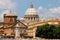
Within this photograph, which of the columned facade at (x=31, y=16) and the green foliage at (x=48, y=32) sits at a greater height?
the columned facade at (x=31, y=16)

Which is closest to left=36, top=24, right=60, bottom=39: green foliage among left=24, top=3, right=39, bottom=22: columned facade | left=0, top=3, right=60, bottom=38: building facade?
left=0, top=3, right=60, bottom=38: building facade

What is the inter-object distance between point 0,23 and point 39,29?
42180 mm

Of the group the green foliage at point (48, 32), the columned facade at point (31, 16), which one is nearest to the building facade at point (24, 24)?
the columned facade at point (31, 16)

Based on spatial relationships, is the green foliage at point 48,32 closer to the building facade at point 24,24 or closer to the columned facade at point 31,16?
the building facade at point 24,24

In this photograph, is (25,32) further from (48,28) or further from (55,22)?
(48,28)

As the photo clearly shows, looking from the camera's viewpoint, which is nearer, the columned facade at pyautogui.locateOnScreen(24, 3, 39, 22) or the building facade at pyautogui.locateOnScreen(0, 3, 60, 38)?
the building facade at pyautogui.locateOnScreen(0, 3, 60, 38)

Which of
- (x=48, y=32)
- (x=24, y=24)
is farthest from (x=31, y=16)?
(x=48, y=32)

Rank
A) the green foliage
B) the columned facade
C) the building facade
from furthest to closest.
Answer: the columned facade
the building facade
the green foliage

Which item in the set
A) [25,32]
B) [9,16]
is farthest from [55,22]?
[9,16]

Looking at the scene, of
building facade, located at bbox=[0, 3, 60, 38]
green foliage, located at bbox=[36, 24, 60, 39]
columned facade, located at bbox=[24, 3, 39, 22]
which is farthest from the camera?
columned facade, located at bbox=[24, 3, 39, 22]

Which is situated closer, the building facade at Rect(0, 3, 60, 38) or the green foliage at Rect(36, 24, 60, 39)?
the green foliage at Rect(36, 24, 60, 39)

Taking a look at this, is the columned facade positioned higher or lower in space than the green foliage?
higher

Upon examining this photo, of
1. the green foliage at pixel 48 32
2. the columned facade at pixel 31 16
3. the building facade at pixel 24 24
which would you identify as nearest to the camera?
the green foliage at pixel 48 32

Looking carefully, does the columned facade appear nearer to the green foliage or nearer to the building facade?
the building facade
